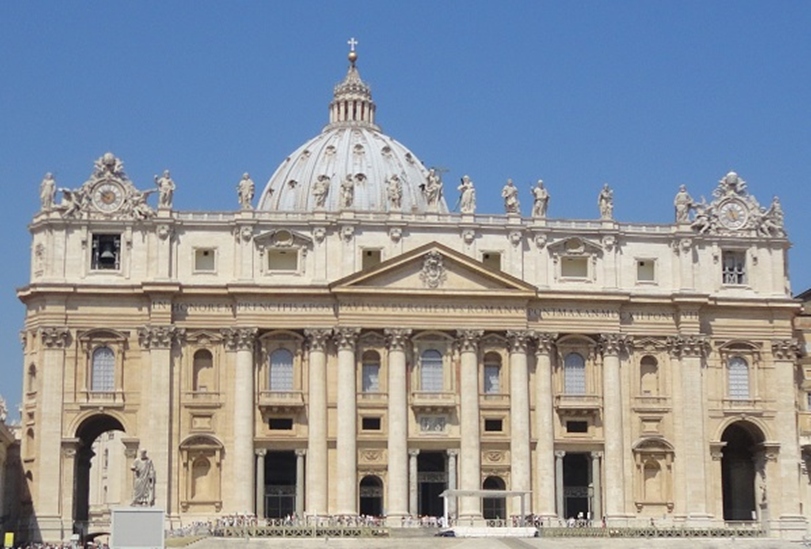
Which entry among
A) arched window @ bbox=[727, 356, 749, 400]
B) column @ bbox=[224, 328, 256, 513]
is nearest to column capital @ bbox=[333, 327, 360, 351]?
column @ bbox=[224, 328, 256, 513]

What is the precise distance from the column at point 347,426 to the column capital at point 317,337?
24.8 inches

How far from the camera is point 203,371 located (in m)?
92.9

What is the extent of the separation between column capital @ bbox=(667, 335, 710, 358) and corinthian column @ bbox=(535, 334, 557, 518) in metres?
7.44

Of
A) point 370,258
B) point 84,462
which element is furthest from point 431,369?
point 84,462

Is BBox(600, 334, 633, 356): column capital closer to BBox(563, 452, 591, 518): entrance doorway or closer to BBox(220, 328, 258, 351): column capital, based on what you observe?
BBox(563, 452, 591, 518): entrance doorway

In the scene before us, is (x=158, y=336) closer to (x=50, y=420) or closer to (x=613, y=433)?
(x=50, y=420)

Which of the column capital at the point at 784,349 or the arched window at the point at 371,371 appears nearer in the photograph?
the arched window at the point at 371,371

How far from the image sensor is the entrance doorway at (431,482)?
309 ft

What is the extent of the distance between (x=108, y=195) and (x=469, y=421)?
80.6ft

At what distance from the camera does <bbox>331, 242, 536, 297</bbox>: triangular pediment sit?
92.9 metres

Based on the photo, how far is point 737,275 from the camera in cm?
9888

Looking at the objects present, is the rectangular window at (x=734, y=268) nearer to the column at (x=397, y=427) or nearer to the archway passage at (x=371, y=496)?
the column at (x=397, y=427)

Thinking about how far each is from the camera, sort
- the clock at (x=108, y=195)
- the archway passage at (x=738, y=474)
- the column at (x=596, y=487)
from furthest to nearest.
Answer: the archway passage at (x=738, y=474) → the column at (x=596, y=487) → the clock at (x=108, y=195)

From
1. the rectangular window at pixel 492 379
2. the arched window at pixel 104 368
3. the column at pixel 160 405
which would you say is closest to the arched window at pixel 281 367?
the column at pixel 160 405
